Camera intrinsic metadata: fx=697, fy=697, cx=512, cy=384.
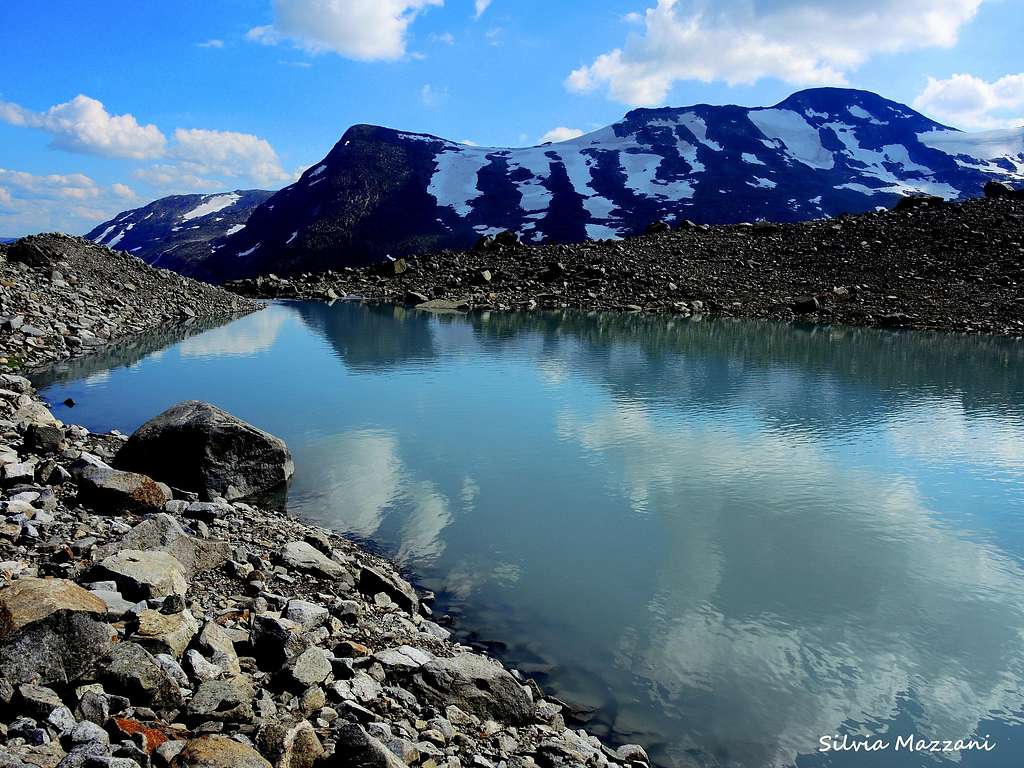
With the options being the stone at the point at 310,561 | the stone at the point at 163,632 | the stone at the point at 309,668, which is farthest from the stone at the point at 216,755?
the stone at the point at 310,561

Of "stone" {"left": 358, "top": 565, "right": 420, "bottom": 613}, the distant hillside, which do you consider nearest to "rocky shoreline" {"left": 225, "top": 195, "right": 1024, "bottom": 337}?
"stone" {"left": 358, "top": 565, "right": 420, "bottom": 613}

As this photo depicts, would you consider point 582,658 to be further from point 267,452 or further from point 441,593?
point 267,452

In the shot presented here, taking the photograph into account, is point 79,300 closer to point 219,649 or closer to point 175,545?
point 175,545

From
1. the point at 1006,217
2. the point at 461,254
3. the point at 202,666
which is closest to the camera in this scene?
the point at 202,666

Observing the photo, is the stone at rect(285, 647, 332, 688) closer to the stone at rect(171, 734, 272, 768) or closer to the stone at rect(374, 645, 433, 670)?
the stone at rect(374, 645, 433, 670)

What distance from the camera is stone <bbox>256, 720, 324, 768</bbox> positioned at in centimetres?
514

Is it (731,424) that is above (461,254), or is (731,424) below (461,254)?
below

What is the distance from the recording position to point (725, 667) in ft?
27.5

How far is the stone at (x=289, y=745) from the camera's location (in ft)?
16.9

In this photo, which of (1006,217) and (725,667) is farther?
(1006,217)

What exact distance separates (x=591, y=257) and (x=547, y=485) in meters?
56.8

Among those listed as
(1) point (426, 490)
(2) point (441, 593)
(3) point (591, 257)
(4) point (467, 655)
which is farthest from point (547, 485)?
(3) point (591, 257)

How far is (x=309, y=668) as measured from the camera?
6.56 m

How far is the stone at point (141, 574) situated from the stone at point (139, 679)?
143 centimetres
